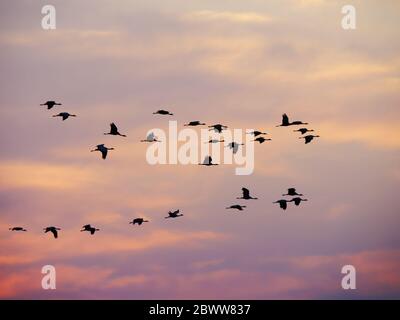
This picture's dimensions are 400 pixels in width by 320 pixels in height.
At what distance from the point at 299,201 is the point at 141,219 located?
17.8m

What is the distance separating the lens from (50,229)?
118m
